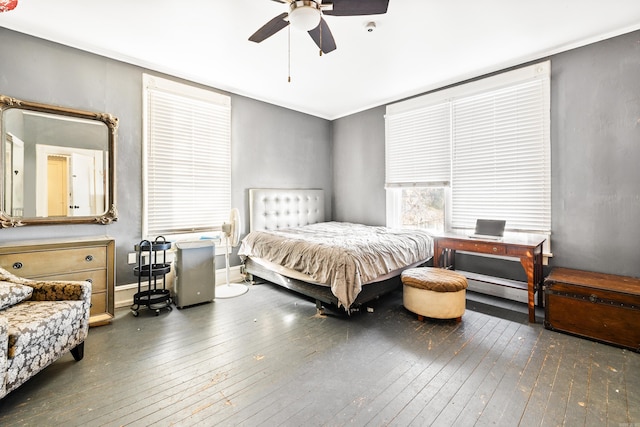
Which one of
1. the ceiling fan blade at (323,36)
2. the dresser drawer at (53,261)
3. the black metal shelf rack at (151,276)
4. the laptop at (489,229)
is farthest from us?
the laptop at (489,229)

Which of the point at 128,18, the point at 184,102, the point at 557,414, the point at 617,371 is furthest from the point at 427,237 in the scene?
the point at 128,18

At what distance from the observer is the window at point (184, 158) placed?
3.43 metres

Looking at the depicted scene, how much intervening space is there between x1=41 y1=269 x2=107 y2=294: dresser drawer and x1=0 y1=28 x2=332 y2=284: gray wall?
512mm

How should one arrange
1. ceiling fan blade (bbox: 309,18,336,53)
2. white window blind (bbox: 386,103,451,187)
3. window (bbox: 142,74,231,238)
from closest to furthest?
ceiling fan blade (bbox: 309,18,336,53)
window (bbox: 142,74,231,238)
white window blind (bbox: 386,103,451,187)

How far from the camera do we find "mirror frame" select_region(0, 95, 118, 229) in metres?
2.62

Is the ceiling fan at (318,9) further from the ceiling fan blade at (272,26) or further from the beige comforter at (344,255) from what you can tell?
the beige comforter at (344,255)

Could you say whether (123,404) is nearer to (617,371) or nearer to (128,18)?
(128,18)

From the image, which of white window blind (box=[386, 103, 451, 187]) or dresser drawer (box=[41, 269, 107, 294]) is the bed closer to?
white window blind (box=[386, 103, 451, 187])

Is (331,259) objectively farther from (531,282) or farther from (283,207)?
(283,207)

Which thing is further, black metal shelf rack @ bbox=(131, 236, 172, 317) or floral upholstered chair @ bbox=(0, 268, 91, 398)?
black metal shelf rack @ bbox=(131, 236, 172, 317)

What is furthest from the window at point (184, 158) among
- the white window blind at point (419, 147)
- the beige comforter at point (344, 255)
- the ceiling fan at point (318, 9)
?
the white window blind at point (419, 147)

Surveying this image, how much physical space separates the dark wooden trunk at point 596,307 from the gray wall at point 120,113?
12.6 ft

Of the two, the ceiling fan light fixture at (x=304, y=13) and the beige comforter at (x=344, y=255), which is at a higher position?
the ceiling fan light fixture at (x=304, y=13)

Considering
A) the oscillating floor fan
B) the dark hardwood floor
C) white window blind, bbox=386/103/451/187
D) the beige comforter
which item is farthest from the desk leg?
the oscillating floor fan
